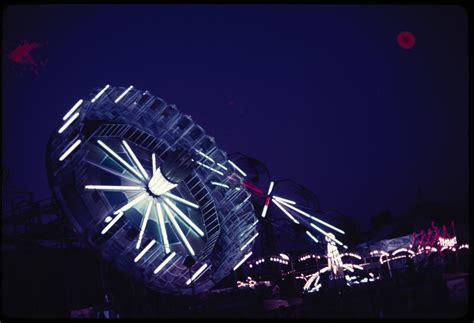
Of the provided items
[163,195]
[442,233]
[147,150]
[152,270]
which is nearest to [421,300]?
[152,270]

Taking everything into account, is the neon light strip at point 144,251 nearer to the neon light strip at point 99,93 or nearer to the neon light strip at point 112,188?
the neon light strip at point 112,188

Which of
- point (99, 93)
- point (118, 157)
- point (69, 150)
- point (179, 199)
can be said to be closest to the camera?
point (69, 150)

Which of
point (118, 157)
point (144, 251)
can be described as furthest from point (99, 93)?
point (144, 251)

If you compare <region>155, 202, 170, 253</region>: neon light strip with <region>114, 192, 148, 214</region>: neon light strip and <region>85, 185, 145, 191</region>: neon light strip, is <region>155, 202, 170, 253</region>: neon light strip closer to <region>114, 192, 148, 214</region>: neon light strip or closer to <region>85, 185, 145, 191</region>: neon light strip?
<region>114, 192, 148, 214</region>: neon light strip

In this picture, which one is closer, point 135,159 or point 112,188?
point 112,188

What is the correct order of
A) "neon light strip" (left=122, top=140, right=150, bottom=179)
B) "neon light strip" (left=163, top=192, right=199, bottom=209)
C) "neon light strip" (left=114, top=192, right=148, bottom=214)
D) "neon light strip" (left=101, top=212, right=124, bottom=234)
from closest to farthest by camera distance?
1. "neon light strip" (left=101, top=212, right=124, bottom=234)
2. "neon light strip" (left=114, top=192, right=148, bottom=214)
3. "neon light strip" (left=122, top=140, right=150, bottom=179)
4. "neon light strip" (left=163, top=192, right=199, bottom=209)

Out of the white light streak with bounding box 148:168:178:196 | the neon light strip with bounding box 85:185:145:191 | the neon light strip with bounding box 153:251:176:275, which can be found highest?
the white light streak with bounding box 148:168:178:196

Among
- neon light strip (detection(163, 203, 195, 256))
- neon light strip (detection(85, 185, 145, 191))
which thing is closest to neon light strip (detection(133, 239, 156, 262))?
neon light strip (detection(85, 185, 145, 191))

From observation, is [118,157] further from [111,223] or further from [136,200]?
[111,223]

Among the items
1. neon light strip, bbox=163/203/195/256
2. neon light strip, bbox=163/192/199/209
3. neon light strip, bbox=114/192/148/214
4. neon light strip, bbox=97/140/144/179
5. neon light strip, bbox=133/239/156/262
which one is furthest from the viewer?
neon light strip, bbox=163/192/199/209

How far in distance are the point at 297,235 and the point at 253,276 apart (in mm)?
11119

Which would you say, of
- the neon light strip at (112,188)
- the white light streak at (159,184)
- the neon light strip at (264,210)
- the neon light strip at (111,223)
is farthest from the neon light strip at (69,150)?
the neon light strip at (264,210)

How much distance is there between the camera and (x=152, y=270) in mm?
16453

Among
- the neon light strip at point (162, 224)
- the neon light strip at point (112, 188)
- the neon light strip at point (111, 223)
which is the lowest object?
the neon light strip at point (111, 223)
